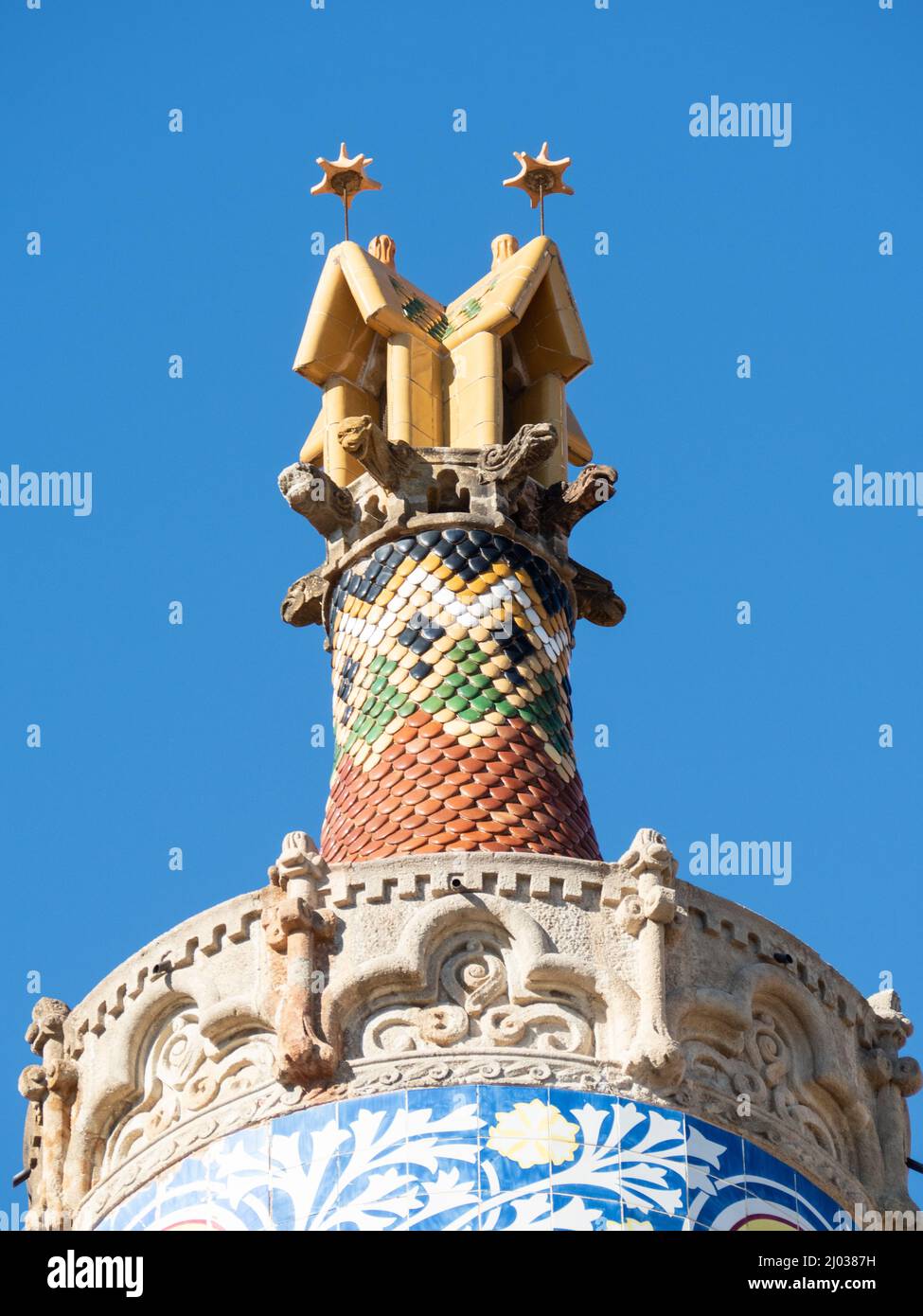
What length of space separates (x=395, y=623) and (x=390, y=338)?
2.75 metres

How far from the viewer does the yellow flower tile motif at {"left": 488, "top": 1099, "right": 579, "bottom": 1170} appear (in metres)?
23.2

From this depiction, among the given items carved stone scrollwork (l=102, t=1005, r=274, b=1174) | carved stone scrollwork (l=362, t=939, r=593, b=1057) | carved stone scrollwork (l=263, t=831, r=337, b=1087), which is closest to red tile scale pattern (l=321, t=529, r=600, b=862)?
carved stone scrollwork (l=263, t=831, r=337, b=1087)

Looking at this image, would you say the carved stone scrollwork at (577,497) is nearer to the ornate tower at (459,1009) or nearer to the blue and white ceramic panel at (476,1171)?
the ornate tower at (459,1009)

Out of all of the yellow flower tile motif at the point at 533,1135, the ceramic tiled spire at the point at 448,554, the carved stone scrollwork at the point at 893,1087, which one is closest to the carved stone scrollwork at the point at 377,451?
the ceramic tiled spire at the point at 448,554

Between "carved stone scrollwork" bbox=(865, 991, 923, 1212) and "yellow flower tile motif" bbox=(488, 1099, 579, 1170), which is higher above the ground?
"carved stone scrollwork" bbox=(865, 991, 923, 1212)

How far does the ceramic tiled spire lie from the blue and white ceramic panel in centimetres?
251

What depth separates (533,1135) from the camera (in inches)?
918

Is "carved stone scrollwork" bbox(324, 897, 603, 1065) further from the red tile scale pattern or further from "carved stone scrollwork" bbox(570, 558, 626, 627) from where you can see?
"carved stone scrollwork" bbox(570, 558, 626, 627)

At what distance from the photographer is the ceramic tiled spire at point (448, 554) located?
86.1 ft

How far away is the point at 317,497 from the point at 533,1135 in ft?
20.1
